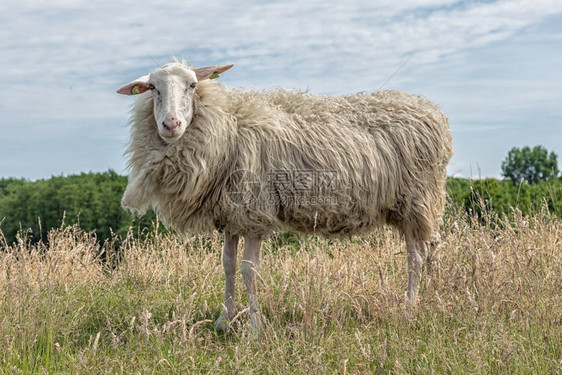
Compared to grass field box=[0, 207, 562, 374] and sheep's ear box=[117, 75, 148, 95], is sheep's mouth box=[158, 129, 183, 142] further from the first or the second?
grass field box=[0, 207, 562, 374]

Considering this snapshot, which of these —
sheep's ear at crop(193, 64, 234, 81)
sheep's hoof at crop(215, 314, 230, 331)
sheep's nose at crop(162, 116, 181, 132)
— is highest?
sheep's ear at crop(193, 64, 234, 81)

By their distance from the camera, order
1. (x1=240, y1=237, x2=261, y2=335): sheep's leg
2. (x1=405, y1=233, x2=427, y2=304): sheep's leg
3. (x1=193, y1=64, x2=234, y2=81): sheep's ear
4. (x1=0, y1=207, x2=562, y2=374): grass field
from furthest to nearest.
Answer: (x1=405, y1=233, x2=427, y2=304): sheep's leg → (x1=193, y1=64, x2=234, y2=81): sheep's ear → (x1=240, y1=237, x2=261, y2=335): sheep's leg → (x1=0, y1=207, x2=562, y2=374): grass field

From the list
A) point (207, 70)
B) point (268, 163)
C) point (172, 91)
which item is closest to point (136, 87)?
point (172, 91)

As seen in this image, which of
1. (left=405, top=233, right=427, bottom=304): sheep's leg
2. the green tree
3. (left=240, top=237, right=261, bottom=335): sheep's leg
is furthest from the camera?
the green tree

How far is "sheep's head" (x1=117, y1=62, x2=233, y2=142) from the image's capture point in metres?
5.00

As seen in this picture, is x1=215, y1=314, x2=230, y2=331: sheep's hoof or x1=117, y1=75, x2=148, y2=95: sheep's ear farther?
x1=215, y1=314, x2=230, y2=331: sheep's hoof

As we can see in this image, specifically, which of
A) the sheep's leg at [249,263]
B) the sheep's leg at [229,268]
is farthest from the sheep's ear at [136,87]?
the sheep's leg at [249,263]

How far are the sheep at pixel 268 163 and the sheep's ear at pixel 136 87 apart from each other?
0.04ft

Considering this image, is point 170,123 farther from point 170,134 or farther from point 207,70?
point 207,70

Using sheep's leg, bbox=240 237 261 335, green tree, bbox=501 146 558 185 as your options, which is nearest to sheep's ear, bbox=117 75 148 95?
sheep's leg, bbox=240 237 261 335

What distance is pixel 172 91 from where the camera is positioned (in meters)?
5.12

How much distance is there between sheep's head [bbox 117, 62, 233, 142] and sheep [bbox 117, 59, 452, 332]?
1cm

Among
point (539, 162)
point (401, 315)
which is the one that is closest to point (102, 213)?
point (401, 315)

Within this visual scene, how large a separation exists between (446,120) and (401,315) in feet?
10.1
